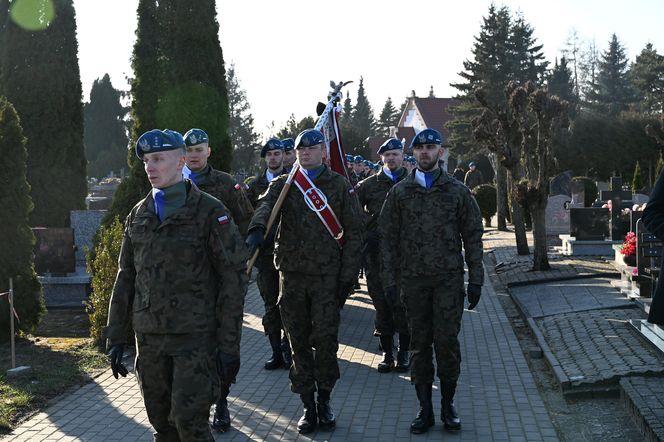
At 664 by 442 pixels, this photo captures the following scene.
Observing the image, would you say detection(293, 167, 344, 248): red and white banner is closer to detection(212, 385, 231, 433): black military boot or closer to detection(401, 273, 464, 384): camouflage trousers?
detection(401, 273, 464, 384): camouflage trousers

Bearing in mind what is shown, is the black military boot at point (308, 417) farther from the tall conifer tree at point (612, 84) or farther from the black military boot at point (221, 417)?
the tall conifer tree at point (612, 84)

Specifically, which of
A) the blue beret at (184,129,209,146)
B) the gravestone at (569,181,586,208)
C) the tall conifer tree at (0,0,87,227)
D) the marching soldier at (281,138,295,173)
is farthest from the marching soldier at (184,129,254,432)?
the gravestone at (569,181,586,208)

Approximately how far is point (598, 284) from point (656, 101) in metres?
60.6

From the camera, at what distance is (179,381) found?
4.63 metres

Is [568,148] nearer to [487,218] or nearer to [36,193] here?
[487,218]

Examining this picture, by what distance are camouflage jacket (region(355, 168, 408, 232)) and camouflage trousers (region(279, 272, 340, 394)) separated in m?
2.72

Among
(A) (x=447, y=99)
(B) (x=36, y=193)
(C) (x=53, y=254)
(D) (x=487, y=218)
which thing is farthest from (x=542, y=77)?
(C) (x=53, y=254)

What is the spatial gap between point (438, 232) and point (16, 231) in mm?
6194

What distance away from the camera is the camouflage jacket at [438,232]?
6648mm

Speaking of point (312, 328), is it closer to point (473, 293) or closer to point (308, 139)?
point (473, 293)

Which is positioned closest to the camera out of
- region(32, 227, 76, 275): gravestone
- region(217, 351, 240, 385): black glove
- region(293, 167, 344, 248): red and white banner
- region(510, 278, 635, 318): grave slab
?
region(217, 351, 240, 385): black glove

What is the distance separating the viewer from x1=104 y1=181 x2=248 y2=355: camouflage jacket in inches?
184

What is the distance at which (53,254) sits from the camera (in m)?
14.8

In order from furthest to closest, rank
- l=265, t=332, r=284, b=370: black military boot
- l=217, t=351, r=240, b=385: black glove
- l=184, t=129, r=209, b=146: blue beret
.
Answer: l=265, t=332, r=284, b=370: black military boot
l=184, t=129, r=209, b=146: blue beret
l=217, t=351, r=240, b=385: black glove
